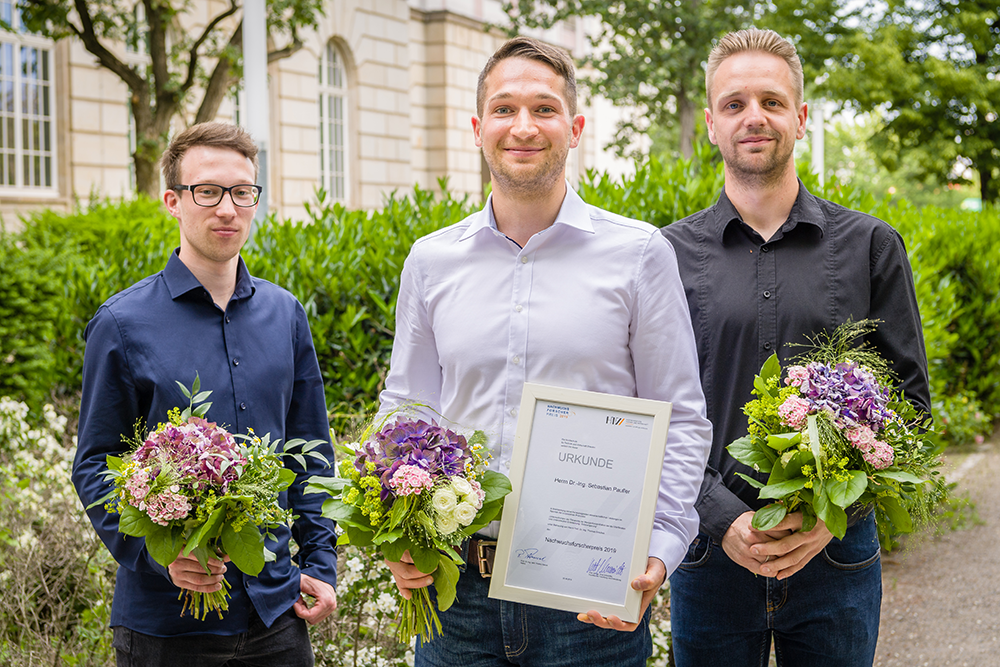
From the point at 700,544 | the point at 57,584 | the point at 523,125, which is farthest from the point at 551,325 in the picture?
the point at 57,584

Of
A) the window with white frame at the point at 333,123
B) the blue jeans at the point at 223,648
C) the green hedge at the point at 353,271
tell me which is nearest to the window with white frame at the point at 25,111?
the window with white frame at the point at 333,123

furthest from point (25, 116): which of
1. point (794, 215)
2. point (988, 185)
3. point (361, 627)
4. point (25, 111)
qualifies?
point (988, 185)

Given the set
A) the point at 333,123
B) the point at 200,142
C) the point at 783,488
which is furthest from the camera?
the point at 333,123

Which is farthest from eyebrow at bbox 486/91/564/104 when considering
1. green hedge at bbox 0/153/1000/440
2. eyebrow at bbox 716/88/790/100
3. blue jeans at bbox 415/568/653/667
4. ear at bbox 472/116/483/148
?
green hedge at bbox 0/153/1000/440

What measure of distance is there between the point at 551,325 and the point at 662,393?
1.09 ft

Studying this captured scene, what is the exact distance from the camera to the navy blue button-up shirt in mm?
2531

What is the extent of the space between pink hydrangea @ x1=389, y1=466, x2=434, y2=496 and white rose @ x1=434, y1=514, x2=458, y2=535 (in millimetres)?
79

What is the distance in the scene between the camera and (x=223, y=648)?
103 inches

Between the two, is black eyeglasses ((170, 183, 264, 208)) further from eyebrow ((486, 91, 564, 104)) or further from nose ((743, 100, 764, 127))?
nose ((743, 100, 764, 127))

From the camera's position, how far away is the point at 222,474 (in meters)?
2.21

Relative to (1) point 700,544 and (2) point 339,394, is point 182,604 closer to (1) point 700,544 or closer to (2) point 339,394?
(1) point 700,544

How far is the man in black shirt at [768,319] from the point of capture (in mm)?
2564

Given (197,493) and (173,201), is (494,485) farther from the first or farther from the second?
(173,201)
